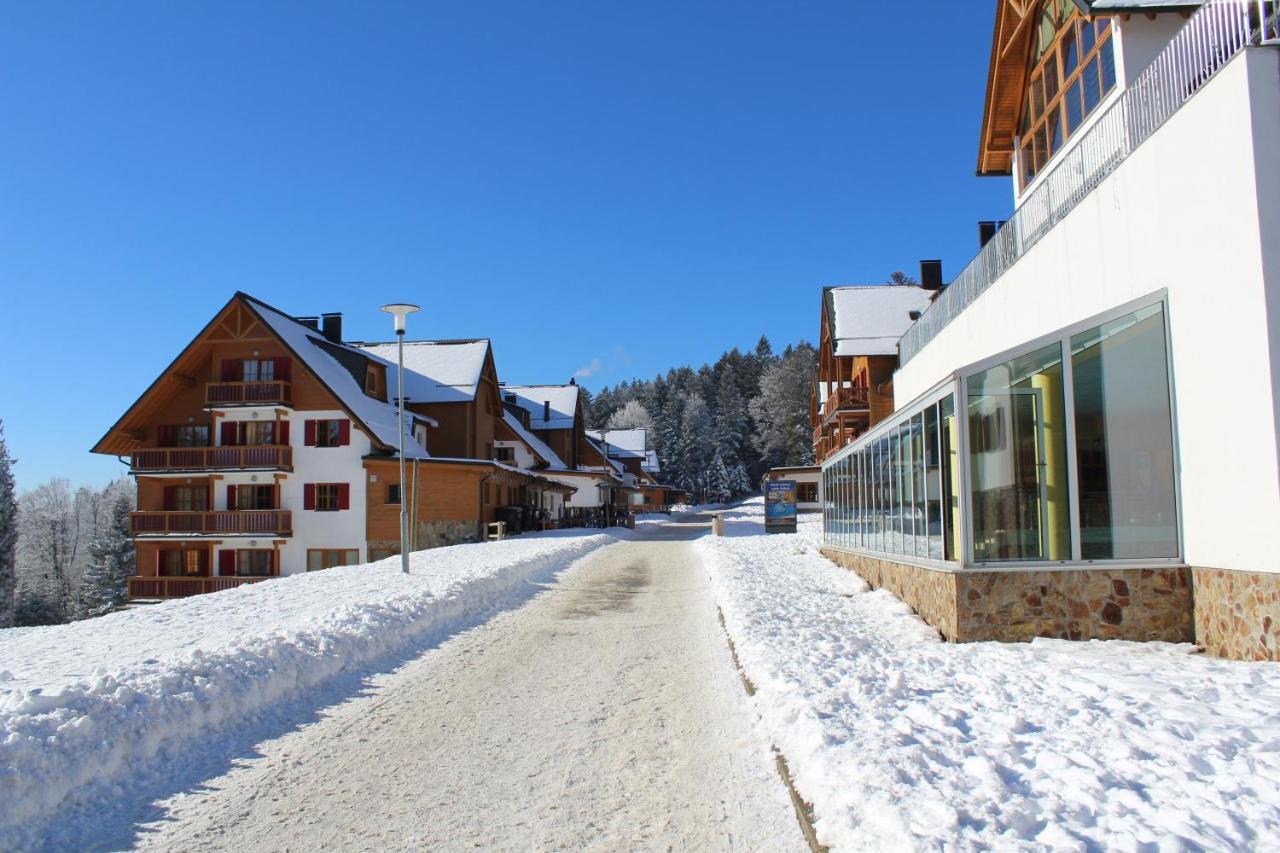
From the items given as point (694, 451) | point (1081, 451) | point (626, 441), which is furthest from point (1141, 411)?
point (694, 451)

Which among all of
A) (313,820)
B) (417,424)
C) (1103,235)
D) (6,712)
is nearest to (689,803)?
(313,820)

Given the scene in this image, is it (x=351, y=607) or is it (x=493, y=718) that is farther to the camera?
(x=351, y=607)

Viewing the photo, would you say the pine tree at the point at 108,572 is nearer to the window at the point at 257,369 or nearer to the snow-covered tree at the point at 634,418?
the window at the point at 257,369

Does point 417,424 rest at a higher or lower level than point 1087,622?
higher

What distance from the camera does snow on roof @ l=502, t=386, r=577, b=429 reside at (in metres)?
57.3

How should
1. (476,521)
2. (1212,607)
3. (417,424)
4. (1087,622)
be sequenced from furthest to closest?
(417,424)
(476,521)
(1087,622)
(1212,607)

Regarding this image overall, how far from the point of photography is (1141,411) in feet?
30.0

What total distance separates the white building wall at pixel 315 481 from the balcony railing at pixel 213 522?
0.44 meters

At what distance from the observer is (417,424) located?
122 ft

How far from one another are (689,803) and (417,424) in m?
34.1

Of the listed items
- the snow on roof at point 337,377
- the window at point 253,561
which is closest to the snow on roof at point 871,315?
the snow on roof at point 337,377

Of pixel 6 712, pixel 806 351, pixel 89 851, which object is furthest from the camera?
pixel 806 351

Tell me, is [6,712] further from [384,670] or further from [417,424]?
[417,424]

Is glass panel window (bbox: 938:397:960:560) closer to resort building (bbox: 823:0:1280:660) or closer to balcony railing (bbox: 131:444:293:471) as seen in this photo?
resort building (bbox: 823:0:1280:660)
